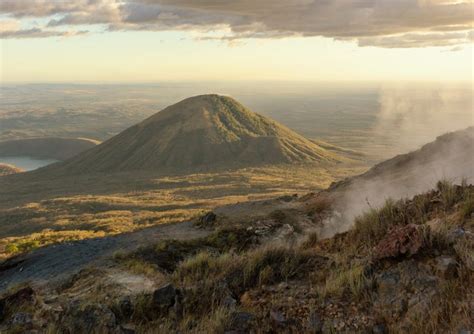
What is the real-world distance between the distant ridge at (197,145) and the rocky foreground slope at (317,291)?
127 meters

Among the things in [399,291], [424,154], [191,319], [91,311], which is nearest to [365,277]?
[399,291]

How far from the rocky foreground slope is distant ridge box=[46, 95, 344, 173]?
127 metres

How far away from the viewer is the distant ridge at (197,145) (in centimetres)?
14362

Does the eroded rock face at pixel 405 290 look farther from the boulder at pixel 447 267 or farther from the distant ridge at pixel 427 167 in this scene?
the distant ridge at pixel 427 167

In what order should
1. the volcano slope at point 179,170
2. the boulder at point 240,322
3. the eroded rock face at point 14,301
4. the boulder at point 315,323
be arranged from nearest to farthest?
the boulder at point 315,323
the boulder at point 240,322
the eroded rock face at point 14,301
the volcano slope at point 179,170

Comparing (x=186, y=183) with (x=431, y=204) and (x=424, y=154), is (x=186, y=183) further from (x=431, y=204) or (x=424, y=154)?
(x=431, y=204)

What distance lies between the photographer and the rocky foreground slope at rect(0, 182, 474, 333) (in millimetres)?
6422

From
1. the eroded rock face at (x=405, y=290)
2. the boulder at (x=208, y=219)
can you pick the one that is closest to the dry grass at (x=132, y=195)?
the boulder at (x=208, y=219)

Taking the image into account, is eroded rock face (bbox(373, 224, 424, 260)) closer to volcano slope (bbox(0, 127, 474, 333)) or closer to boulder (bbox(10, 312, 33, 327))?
volcano slope (bbox(0, 127, 474, 333))

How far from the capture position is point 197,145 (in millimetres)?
152375

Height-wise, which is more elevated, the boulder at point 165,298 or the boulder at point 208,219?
the boulder at point 165,298

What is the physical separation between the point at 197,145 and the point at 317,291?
14605cm

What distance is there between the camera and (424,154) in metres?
29.7

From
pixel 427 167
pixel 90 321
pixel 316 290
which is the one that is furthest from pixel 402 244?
pixel 427 167
